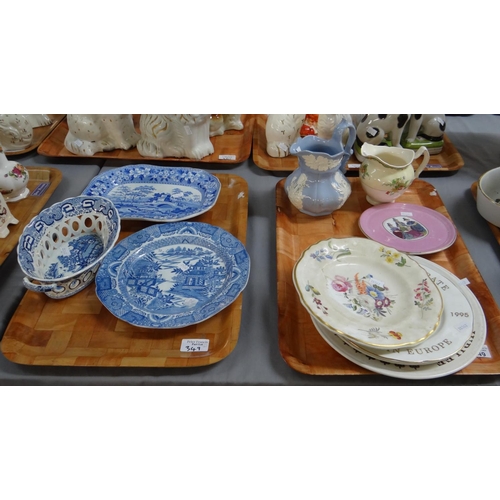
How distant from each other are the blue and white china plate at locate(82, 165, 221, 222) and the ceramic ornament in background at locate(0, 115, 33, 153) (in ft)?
1.45

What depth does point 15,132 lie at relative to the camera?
148cm

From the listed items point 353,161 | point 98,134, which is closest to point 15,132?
point 98,134

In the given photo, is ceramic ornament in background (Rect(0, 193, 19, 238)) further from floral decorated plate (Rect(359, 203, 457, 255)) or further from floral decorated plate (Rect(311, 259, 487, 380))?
floral decorated plate (Rect(359, 203, 457, 255))

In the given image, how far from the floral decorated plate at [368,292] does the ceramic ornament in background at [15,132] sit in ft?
4.02

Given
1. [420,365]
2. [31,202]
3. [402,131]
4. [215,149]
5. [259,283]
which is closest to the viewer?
[420,365]

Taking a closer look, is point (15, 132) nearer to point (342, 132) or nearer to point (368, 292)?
point (342, 132)

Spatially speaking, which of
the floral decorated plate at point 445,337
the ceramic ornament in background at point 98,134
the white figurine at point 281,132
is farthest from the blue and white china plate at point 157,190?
the floral decorated plate at point 445,337

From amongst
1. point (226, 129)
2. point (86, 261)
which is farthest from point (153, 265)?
point (226, 129)

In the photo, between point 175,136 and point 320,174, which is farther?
point 175,136

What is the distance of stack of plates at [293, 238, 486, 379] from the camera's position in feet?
2.62

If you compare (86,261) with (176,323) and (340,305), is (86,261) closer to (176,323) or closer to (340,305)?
(176,323)

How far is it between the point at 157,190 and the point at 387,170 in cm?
75

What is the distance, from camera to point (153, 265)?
1.05 m

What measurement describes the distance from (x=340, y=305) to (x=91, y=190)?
891mm
